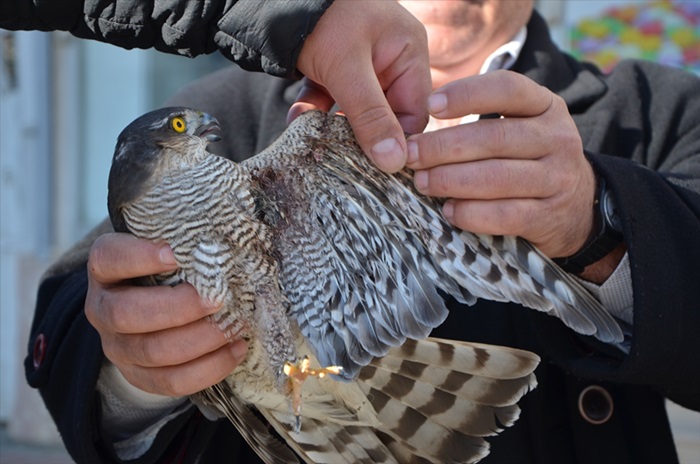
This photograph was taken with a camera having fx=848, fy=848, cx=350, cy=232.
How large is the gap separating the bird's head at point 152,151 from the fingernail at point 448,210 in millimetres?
541

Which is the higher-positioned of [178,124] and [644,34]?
[178,124]

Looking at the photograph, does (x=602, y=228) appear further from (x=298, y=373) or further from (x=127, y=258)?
(x=127, y=258)

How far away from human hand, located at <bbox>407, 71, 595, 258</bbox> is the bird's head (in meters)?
0.49

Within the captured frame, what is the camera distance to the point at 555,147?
5.94 feet

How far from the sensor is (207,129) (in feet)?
6.27

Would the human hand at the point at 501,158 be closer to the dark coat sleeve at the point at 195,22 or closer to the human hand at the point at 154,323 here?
the dark coat sleeve at the point at 195,22

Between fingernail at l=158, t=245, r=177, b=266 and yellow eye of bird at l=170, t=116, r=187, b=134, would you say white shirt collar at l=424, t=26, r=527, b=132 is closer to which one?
yellow eye of bird at l=170, t=116, r=187, b=134

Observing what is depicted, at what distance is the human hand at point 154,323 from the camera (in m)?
1.76

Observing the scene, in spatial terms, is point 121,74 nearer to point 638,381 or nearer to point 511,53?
point 511,53

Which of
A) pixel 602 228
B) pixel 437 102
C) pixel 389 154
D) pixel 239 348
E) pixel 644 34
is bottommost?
pixel 644 34

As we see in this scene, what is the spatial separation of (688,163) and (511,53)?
2.17 feet

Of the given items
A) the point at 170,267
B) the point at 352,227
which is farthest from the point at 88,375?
the point at 352,227

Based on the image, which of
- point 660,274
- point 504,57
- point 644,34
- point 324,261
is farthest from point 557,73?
point 644,34

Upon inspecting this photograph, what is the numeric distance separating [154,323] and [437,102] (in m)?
0.75
